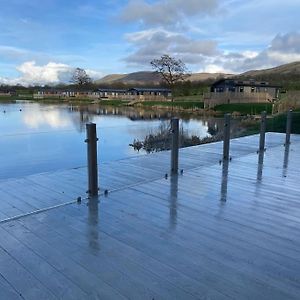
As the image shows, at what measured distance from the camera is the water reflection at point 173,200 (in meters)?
2.76

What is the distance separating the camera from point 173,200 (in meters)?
3.31

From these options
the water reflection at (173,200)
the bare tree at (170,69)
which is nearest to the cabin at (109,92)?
the bare tree at (170,69)

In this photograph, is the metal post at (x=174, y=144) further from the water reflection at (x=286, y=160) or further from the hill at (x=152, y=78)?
the hill at (x=152, y=78)

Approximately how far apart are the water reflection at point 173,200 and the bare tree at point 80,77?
242 feet

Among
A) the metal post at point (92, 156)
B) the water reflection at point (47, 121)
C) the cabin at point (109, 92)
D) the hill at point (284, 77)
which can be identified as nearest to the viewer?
the metal post at point (92, 156)

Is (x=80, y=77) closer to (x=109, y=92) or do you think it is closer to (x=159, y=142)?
(x=109, y=92)

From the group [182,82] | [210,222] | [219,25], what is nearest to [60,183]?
[210,222]

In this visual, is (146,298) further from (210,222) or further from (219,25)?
(219,25)

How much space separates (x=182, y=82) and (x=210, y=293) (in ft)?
164

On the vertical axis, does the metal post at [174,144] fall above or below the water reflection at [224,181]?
above

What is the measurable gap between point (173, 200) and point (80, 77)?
75392 millimetres

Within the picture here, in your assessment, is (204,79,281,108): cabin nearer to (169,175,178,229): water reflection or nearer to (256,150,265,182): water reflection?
(256,150,265,182): water reflection

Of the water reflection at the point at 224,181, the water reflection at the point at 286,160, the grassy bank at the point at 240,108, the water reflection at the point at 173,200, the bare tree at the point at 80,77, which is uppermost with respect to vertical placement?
the bare tree at the point at 80,77

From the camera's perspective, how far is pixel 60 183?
157 inches
